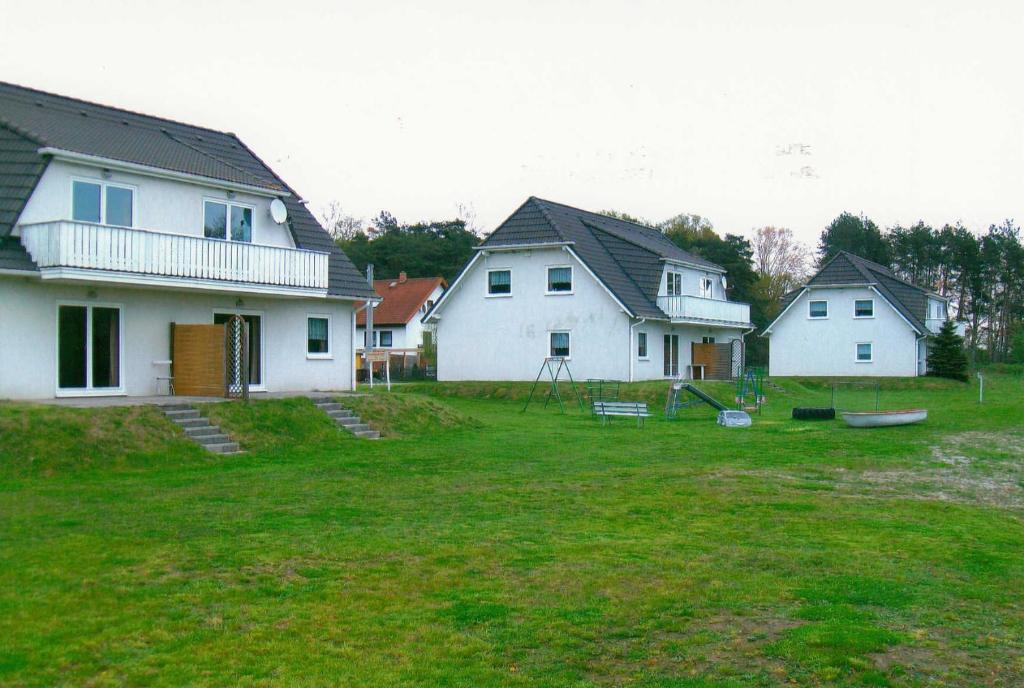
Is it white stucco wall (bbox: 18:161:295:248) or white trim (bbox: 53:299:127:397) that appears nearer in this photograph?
white stucco wall (bbox: 18:161:295:248)

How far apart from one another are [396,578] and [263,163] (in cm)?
2479

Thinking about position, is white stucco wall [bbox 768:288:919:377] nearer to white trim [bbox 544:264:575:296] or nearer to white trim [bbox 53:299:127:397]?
white trim [bbox 544:264:575:296]

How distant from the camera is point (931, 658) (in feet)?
23.0

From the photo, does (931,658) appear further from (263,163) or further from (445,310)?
(445,310)

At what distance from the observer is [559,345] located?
42156 millimetres

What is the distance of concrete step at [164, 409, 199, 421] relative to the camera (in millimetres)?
20219

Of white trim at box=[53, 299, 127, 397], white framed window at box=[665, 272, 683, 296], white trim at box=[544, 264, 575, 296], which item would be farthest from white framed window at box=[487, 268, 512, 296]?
white trim at box=[53, 299, 127, 397]

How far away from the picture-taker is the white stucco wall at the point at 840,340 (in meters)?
53.8

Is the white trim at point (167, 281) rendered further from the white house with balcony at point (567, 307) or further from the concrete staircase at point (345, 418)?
the white house with balcony at point (567, 307)

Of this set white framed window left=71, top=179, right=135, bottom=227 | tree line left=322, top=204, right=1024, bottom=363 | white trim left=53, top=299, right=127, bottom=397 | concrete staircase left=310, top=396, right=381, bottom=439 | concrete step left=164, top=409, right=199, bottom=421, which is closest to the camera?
concrete step left=164, top=409, right=199, bottom=421

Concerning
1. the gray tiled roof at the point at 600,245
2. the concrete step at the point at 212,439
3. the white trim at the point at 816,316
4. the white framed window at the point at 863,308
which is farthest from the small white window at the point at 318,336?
the white framed window at the point at 863,308

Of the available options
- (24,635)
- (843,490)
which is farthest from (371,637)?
(843,490)

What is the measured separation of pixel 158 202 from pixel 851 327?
135ft

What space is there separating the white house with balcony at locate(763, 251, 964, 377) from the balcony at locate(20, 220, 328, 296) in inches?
1417
